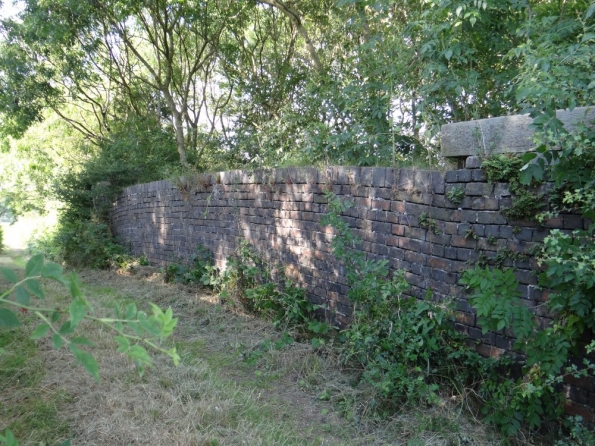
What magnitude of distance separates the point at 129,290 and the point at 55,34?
22.4 ft

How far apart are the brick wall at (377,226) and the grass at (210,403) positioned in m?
0.75

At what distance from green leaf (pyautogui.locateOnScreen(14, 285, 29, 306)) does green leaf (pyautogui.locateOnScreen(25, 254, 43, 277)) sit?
0.17ft

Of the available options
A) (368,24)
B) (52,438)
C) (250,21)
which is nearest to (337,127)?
(368,24)

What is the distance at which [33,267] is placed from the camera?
119 centimetres

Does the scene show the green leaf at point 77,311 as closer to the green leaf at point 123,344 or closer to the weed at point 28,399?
the green leaf at point 123,344

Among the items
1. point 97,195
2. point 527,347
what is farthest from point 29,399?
point 97,195

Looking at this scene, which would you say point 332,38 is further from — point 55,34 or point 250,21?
point 55,34

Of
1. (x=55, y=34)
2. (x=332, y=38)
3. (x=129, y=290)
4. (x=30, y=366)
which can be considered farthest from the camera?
(x=55, y=34)

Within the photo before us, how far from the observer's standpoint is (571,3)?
192 inches

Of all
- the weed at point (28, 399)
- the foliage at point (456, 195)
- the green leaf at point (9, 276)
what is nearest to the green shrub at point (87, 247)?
the weed at point (28, 399)

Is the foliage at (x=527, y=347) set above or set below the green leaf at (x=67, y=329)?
below

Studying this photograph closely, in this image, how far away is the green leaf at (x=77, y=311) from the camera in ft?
3.63

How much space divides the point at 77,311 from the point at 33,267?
0.61 ft

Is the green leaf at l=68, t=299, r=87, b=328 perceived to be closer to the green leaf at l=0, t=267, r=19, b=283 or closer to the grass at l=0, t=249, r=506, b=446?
the green leaf at l=0, t=267, r=19, b=283
